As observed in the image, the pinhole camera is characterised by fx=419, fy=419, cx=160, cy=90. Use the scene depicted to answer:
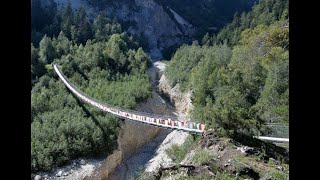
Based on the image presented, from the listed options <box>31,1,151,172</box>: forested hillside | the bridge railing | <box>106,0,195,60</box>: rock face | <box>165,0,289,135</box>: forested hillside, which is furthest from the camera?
→ <box>106,0,195,60</box>: rock face

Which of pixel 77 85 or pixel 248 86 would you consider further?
pixel 77 85

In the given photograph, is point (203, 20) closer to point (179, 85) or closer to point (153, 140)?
point (179, 85)

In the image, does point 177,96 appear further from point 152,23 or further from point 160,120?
point 152,23

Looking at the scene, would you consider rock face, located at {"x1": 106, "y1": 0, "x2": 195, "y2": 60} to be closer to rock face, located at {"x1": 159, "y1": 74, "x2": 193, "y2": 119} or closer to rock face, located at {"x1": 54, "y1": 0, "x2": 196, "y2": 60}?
rock face, located at {"x1": 54, "y1": 0, "x2": 196, "y2": 60}

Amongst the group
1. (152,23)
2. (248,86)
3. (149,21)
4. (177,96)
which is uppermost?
(149,21)

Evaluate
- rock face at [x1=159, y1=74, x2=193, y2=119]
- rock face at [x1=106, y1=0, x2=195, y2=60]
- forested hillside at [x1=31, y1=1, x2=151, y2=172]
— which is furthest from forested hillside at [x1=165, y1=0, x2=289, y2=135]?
rock face at [x1=106, y1=0, x2=195, y2=60]

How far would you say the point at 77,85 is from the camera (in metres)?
42.0

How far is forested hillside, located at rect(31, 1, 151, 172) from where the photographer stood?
93.5ft

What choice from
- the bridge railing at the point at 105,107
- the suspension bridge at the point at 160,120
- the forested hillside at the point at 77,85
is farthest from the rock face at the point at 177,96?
the suspension bridge at the point at 160,120

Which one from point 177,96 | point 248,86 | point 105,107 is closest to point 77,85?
point 177,96
